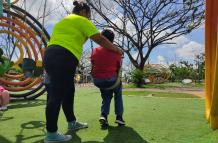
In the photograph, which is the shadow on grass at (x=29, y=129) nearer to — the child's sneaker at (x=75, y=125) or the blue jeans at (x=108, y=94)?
the child's sneaker at (x=75, y=125)

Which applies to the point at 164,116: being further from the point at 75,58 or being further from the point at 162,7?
the point at 162,7

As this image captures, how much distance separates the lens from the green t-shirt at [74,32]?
4438 millimetres

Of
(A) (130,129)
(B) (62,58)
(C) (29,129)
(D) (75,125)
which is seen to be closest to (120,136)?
(A) (130,129)

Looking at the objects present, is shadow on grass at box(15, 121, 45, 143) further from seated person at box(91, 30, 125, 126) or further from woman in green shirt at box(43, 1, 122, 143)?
seated person at box(91, 30, 125, 126)

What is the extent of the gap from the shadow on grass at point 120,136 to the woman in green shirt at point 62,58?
312 mm

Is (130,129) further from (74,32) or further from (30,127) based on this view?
(74,32)

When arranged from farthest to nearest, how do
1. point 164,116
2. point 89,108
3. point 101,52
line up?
point 89,108
point 164,116
point 101,52

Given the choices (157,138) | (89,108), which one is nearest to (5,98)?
(89,108)

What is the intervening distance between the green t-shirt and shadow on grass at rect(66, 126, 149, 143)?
0.97 m

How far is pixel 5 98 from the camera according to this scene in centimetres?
689

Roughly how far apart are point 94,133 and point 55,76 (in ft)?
3.23

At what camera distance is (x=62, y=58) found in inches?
171

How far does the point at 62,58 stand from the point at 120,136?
1152 mm

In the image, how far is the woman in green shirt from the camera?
4.31 metres
